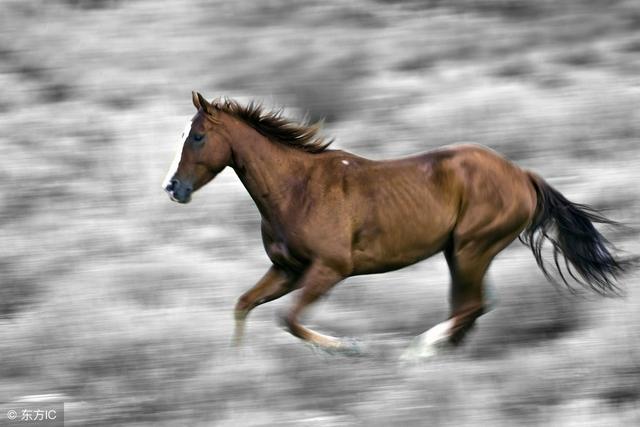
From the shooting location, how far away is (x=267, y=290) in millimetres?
6574

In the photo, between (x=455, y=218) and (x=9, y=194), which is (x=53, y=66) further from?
(x=455, y=218)

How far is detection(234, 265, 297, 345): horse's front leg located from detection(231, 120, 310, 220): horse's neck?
309 millimetres

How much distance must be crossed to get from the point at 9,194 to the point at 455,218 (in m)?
4.82

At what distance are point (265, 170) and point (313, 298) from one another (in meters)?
0.71

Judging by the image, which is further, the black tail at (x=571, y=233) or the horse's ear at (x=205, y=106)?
the black tail at (x=571, y=233)

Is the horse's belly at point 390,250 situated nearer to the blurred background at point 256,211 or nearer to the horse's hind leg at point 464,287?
the horse's hind leg at point 464,287

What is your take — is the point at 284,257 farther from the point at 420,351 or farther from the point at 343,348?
the point at 420,351

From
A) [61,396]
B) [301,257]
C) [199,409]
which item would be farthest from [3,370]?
[301,257]

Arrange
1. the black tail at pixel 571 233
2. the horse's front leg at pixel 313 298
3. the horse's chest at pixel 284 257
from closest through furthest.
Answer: the horse's front leg at pixel 313 298
the horse's chest at pixel 284 257
the black tail at pixel 571 233

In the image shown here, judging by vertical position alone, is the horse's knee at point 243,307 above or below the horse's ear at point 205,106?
below

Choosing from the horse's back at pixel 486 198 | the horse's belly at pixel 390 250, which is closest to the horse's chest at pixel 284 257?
the horse's belly at pixel 390 250

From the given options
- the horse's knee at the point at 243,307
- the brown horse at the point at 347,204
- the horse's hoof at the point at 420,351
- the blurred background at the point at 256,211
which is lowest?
the blurred background at the point at 256,211

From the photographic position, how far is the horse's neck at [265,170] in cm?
650

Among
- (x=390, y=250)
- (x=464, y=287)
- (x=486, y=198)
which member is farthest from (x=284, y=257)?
(x=486, y=198)
